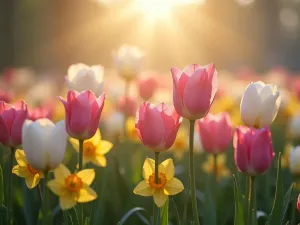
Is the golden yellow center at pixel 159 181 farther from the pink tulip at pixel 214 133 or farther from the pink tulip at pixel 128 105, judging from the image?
the pink tulip at pixel 128 105

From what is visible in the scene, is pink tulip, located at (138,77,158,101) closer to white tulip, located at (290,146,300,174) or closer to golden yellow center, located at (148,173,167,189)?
white tulip, located at (290,146,300,174)

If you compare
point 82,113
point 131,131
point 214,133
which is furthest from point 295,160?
point 131,131

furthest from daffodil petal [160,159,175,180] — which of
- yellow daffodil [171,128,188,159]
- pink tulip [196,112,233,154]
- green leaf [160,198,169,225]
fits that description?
yellow daffodil [171,128,188,159]

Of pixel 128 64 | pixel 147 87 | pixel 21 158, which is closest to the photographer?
→ pixel 21 158

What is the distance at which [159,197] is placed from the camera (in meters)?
1.73

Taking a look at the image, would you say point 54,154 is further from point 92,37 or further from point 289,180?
point 92,37

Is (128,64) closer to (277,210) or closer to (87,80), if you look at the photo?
(87,80)

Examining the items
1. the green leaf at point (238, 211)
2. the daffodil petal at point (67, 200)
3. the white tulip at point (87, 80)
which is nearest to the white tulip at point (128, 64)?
the white tulip at point (87, 80)

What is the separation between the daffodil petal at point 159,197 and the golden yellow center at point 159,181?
2 cm

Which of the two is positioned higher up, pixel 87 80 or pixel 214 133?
pixel 87 80

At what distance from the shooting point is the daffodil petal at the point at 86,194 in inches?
62.7

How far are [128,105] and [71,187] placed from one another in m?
2.16

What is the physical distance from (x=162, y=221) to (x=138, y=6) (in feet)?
72.5

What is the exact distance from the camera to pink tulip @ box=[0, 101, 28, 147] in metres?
1.87
